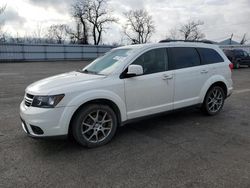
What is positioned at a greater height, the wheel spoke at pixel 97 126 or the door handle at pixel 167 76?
the door handle at pixel 167 76

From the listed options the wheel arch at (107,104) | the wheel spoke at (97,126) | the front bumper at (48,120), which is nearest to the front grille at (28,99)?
the front bumper at (48,120)

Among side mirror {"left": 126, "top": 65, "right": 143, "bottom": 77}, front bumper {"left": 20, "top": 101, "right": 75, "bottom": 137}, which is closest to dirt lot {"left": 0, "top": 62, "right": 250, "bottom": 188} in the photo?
front bumper {"left": 20, "top": 101, "right": 75, "bottom": 137}

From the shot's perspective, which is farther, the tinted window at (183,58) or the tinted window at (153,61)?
the tinted window at (183,58)

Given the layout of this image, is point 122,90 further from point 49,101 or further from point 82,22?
point 82,22

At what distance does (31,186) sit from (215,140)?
3.06m

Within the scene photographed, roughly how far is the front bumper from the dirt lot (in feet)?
1.29

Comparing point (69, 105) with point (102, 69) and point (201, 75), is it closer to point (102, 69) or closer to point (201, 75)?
point (102, 69)

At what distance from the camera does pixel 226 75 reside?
5586 millimetres

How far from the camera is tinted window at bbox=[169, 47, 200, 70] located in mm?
4691

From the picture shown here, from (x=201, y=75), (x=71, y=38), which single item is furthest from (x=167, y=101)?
(x=71, y=38)

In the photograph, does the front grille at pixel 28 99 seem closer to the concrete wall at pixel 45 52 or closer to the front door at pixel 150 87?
the front door at pixel 150 87

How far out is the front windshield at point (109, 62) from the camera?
165 inches

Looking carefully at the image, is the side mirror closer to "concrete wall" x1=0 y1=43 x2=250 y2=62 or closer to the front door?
the front door

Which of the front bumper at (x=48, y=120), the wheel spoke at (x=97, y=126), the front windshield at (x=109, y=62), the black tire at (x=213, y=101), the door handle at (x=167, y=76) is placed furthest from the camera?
the black tire at (x=213, y=101)
